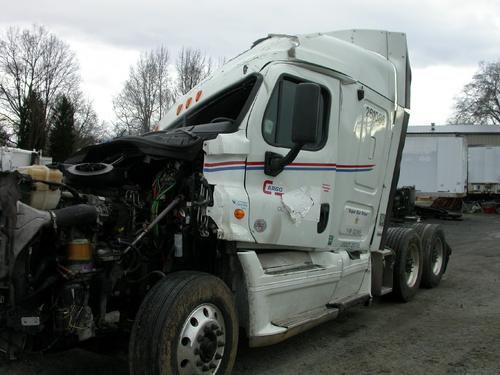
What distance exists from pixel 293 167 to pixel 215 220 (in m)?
1.03

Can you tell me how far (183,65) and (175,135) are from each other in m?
39.5

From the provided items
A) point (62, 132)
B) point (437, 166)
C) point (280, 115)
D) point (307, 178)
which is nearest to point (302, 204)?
point (307, 178)

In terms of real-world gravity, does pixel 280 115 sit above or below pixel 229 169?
above

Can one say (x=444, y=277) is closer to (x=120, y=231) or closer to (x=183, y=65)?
(x=120, y=231)

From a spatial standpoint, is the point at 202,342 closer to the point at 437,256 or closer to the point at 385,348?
the point at 385,348

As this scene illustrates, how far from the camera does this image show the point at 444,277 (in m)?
9.13

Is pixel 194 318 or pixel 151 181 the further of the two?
pixel 151 181

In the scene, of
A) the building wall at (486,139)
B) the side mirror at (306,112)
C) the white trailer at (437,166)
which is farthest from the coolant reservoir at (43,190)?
the building wall at (486,139)

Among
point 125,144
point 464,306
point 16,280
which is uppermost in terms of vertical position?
point 125,144

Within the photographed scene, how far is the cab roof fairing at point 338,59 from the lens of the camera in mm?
4781

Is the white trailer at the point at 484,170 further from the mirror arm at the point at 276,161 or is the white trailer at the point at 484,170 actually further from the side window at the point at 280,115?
the mirror arm at the point at 276,161

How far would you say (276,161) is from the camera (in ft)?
14.4

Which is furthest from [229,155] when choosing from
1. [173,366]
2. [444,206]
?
[444,206]

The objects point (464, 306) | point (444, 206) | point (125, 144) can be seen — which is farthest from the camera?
point (444, 206)
